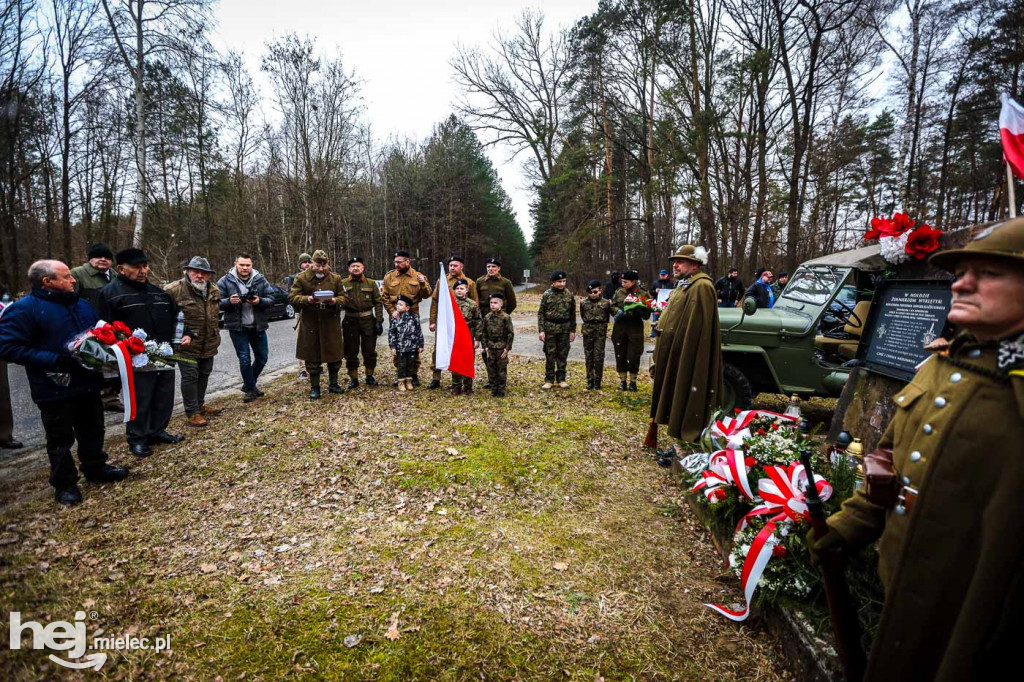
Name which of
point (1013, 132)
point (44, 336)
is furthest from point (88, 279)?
point (1013, 132)

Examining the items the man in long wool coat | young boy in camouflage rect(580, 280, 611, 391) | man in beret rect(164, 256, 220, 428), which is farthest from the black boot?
the man in long wool coat

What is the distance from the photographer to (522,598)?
2795 millimetres

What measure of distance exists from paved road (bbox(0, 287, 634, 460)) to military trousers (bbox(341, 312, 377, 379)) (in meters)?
1.93

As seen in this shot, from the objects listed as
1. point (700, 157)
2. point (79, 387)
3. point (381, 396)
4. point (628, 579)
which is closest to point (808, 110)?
point (700, 157)

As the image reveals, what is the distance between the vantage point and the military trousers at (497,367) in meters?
7.12

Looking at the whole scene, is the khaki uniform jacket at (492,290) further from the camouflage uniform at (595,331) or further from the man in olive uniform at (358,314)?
the man in olive uniform at (358,314)

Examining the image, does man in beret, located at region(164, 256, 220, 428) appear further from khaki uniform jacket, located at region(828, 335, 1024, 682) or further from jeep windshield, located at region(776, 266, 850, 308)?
jeep windshield, located at region(776, 266, 850, 308)

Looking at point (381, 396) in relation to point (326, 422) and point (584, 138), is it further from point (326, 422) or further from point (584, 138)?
point (584, 138)

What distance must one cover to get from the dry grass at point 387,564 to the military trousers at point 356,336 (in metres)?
2.28

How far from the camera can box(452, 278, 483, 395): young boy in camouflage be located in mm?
7188

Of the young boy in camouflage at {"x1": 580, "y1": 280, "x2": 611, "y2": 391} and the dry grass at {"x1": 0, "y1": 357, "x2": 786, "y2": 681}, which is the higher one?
the young boy in camouflage at {"x1": 580, "y1": 280, "x2": 611, "y2": 391}

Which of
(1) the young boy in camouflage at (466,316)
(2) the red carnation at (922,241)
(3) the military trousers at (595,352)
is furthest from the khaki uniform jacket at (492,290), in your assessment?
(2) the red carnation at (922,241)

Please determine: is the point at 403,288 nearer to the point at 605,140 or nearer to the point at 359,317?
the point at 359,317

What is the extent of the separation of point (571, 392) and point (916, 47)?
76.3ft
